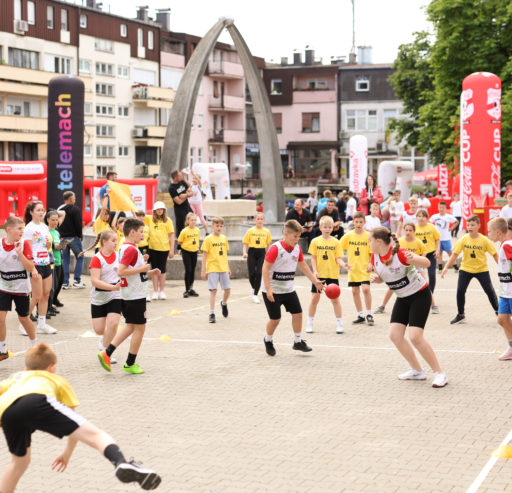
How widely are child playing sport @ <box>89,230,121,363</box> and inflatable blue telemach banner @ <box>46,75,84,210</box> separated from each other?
1020 cm

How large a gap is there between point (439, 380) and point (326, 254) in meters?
4.12

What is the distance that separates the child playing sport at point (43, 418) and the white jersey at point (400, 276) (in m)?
4.73

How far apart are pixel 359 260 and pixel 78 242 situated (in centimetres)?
600

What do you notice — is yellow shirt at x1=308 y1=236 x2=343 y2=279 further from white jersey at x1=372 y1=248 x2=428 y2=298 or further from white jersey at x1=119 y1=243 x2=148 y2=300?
→ white jersey at x1=119 y1=243 x2=148 y2=300

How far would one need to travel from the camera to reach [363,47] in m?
85.0

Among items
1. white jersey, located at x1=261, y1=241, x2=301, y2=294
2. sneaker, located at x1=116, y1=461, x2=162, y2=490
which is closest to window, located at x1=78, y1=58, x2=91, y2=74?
white jersey, located at x1=261, y1=241, x2=301, y2=294

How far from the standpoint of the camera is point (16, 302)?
10977mm

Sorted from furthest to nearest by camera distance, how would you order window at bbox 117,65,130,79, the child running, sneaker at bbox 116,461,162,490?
window at bbox 117,65,130,79 → the child running → sneaker at bbox 116,461,162,490

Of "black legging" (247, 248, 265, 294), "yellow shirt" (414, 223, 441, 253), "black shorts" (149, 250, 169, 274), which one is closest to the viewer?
"yellow shirt" (414, 223, 441, 253)

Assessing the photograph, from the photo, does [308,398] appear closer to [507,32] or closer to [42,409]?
[42,409]

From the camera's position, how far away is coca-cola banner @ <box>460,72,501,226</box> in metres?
29.7

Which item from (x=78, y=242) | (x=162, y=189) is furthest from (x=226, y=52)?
(x=78, y=242)

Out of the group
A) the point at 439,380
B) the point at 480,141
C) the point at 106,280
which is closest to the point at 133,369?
the point at 106,280

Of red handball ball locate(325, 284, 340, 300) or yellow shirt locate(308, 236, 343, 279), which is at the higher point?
yellow shirt locate(308, 236, 343, 279)
